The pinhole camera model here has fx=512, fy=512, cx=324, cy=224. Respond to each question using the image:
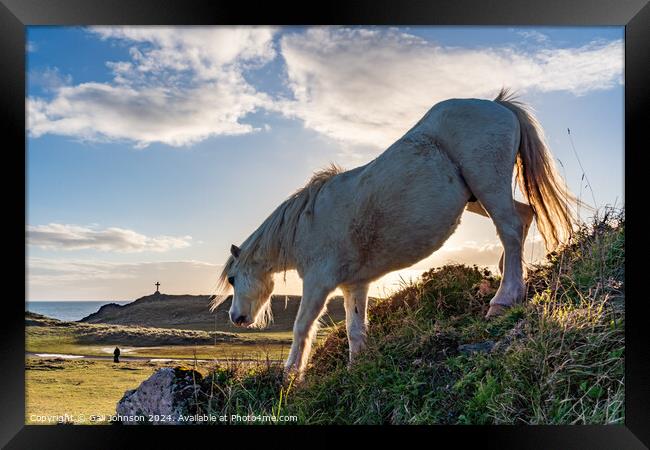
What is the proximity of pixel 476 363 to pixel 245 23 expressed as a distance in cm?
297

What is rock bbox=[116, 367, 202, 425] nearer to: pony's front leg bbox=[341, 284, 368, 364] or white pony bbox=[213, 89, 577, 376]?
white pony bbox=[213, 89, 577, 376]

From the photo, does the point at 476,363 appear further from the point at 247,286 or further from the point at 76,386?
the point at 76,386

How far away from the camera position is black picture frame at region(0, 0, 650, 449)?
3.56 metres

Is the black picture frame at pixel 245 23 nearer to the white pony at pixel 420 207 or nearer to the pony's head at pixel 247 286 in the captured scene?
the white pony at pixel 420 207

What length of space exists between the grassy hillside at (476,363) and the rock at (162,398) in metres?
0.12

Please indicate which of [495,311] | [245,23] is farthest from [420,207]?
[245,23]

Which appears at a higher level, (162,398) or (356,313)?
(356,313)

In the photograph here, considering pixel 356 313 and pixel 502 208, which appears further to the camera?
pixel 356 313

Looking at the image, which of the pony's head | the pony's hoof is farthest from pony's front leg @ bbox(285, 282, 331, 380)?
the pony's hoof

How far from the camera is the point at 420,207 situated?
4.57 meters

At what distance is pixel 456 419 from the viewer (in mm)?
3508

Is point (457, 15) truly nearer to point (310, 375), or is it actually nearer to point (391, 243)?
point (391, 243)

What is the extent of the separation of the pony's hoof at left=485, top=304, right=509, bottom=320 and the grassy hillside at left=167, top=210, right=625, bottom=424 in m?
0.10

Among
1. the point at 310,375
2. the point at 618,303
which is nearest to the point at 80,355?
the point at 310,375
